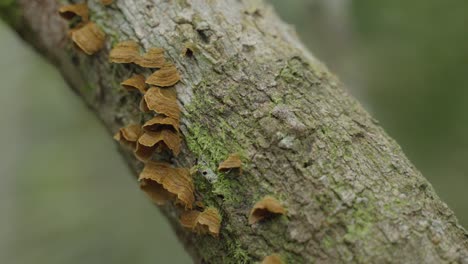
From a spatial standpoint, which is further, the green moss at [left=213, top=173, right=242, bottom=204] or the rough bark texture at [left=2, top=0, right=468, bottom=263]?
the green moss at [left=213, top=173, right=242, bottom=204]

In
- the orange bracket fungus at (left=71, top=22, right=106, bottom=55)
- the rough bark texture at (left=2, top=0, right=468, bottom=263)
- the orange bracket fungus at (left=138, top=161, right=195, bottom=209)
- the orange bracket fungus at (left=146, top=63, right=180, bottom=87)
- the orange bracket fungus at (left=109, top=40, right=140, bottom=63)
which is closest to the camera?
the rough bark texture at (left=2, top=0, right=468, bottom=263)

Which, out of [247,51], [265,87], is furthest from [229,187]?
[247,51]

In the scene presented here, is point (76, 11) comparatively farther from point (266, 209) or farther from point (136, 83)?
point (266, 209)

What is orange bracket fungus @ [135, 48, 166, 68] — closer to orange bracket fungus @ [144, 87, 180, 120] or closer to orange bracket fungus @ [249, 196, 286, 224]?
orange bracket fungus @ [144, 87, 180, 120]

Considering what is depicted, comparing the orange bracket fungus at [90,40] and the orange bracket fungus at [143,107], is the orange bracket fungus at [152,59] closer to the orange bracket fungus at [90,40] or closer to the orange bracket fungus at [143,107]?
the orange bracket fungus at [143,107]

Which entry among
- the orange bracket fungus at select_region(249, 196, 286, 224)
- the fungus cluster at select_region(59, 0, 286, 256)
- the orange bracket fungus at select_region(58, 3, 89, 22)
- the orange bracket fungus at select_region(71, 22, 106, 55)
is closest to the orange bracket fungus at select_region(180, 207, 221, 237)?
the fungus cluster at select_region(59, 0, 286, 256)

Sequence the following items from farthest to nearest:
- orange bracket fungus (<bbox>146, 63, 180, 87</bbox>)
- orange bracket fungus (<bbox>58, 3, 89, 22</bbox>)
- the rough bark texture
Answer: orange bracket fungus (<bbox>58, 3, 89, 22</bbox>) → orange bracket fungus (<bbox>146, 63, 180, 87</bbox>) → the rough bark texture

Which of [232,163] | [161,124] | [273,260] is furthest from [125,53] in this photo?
[273,260]
